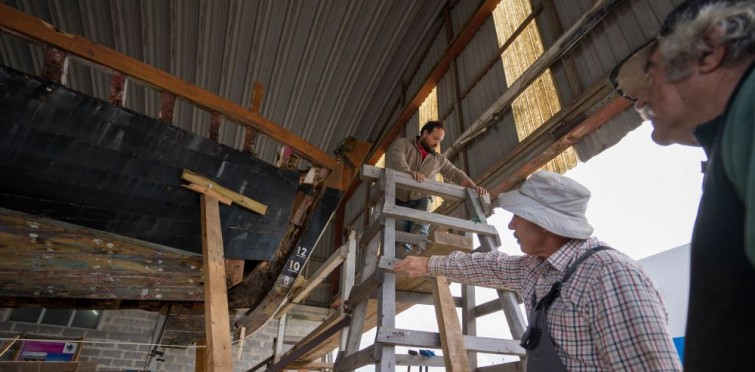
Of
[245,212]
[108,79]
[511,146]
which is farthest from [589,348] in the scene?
Answer: [108,79]

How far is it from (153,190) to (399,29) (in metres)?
6.36

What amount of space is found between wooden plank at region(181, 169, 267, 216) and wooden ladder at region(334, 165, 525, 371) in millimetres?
1201


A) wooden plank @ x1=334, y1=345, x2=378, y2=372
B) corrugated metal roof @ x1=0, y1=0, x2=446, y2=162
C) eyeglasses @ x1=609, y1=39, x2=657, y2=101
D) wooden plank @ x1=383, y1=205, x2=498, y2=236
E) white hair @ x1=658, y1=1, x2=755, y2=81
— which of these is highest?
corrugated metal roof @ x1=0, y1=0, x2=446, y2=162

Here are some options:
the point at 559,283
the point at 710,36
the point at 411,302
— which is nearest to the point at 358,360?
the point at 411,302

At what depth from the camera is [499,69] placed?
547cm

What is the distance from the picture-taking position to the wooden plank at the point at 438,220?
2.25 metres

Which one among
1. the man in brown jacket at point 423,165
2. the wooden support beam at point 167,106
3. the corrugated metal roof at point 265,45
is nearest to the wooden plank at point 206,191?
the wooden support beam at point 167,106

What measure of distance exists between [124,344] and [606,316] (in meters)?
8.57

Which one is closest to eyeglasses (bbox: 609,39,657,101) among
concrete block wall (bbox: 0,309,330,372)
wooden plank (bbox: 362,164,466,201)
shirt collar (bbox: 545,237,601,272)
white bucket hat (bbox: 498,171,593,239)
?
white bucket hat (bbox: 498,171,593,239)

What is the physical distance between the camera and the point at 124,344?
7.01 m

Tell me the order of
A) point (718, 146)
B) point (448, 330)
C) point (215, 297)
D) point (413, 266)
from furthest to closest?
point (215, 297)
point (413, 266)
point (448, 330)
point (718, 146)

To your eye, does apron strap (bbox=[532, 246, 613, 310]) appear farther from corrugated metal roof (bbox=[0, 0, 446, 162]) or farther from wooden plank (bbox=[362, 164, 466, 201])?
corrugated metal roof (bbox=[0, 0, 446, 162])

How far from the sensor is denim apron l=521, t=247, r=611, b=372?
1.09 m

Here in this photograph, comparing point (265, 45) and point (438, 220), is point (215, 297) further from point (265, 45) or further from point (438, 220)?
point (265, 45)
